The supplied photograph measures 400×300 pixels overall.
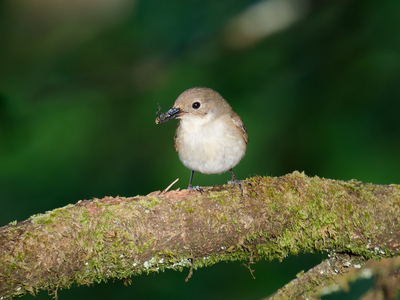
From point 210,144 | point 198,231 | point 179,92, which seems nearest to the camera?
point 198,231

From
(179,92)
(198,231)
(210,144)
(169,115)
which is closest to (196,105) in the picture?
(169,115)

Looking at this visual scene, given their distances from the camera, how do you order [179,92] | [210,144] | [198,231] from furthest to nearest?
[179,92]
[210,144]
[198,231]

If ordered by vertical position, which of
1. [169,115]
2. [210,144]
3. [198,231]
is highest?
[169,115]

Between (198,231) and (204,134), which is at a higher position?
(204,134)

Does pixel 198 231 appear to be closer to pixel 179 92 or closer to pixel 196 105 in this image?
pixel 196 105

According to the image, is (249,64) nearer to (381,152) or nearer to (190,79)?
(190,79)

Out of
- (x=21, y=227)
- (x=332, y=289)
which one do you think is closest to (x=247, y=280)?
(x=332, y=289)

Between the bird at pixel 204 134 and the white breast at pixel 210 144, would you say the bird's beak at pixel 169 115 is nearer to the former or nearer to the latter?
the bird at pixel 204 134
